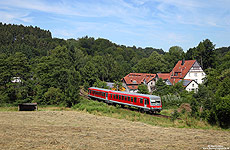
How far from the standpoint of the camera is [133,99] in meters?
29.3

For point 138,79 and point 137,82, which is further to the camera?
point 138,79

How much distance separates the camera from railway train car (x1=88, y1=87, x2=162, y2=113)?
26.7 metres

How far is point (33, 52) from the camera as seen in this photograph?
86312mm

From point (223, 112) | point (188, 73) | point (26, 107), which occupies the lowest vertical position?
point (26, 107)

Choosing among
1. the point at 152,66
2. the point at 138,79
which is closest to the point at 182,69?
the point at 138,79

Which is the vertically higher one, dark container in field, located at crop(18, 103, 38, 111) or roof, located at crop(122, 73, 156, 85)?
roof, located at crop(122, 73, 156, 85)

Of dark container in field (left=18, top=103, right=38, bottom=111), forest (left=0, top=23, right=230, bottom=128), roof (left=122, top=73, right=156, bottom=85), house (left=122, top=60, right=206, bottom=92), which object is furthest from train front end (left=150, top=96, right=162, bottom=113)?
roof (left=122, top=73, right=156, bottom=85)

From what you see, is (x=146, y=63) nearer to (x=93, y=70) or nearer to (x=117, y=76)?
(x=117, y=76)

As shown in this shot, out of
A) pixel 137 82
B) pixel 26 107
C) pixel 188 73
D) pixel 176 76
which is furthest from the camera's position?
pixel 137 82

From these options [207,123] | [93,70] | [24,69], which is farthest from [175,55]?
[207,123]

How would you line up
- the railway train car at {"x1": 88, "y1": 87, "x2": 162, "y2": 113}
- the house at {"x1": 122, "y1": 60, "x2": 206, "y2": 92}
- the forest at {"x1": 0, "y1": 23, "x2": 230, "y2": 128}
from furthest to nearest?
the house at {"x1": 122, "y1": 60, "x2": 206, "y2": 92}
the railway train car at {"x1": 88, "y1": 87, "x2": 162, "y2": 113}
the forest at {"x1": 0, "y1": 23, "x2": 230, "y2": 128}

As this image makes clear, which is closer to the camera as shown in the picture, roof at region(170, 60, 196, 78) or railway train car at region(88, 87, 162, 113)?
railway train car at region(88, 87, 162, 113)

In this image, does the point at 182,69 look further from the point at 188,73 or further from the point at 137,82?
the point at 137,82

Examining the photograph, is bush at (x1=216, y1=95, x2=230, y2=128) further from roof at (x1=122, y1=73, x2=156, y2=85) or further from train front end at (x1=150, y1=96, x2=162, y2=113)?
roof at (x1=122, y1=73, x2=156, y2=85)
